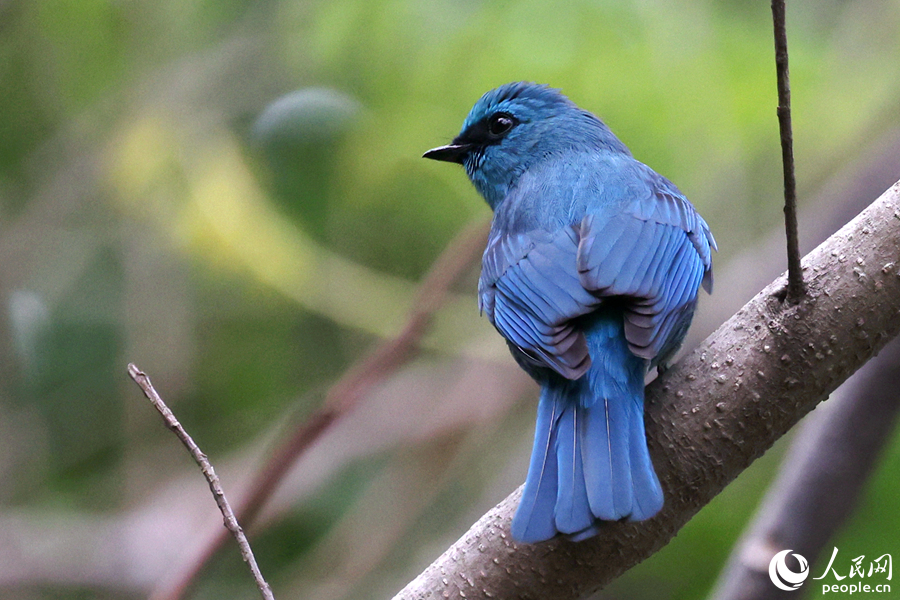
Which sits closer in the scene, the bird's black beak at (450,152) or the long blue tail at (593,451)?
the long blue tail at (593,451)

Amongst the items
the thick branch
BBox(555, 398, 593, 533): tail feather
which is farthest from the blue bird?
the thick branch

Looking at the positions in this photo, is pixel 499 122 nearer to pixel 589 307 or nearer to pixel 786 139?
pixel 589 307

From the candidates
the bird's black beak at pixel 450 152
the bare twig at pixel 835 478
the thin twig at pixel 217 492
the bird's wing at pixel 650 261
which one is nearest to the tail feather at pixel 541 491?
the bird's wing at pixel 650 261

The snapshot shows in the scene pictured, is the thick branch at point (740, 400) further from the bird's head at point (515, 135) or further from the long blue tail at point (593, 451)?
the bird's head at point (515, 135)

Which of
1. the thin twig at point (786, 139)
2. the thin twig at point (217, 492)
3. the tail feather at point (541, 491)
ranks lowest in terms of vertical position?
the tail feather at point (541, 491)

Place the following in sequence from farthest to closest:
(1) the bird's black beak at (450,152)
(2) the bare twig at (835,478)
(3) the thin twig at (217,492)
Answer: (1) the bird's black beak at (450,152)
(2) the bare twig at (835,478)
(3) the thin twig at (217,492)

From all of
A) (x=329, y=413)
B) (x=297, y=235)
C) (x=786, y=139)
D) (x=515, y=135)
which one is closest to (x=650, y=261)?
(x=786, y=139)

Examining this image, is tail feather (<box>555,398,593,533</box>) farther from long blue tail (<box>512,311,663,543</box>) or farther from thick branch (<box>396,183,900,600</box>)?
thick branch (<box>396,183,900,600</box>)
